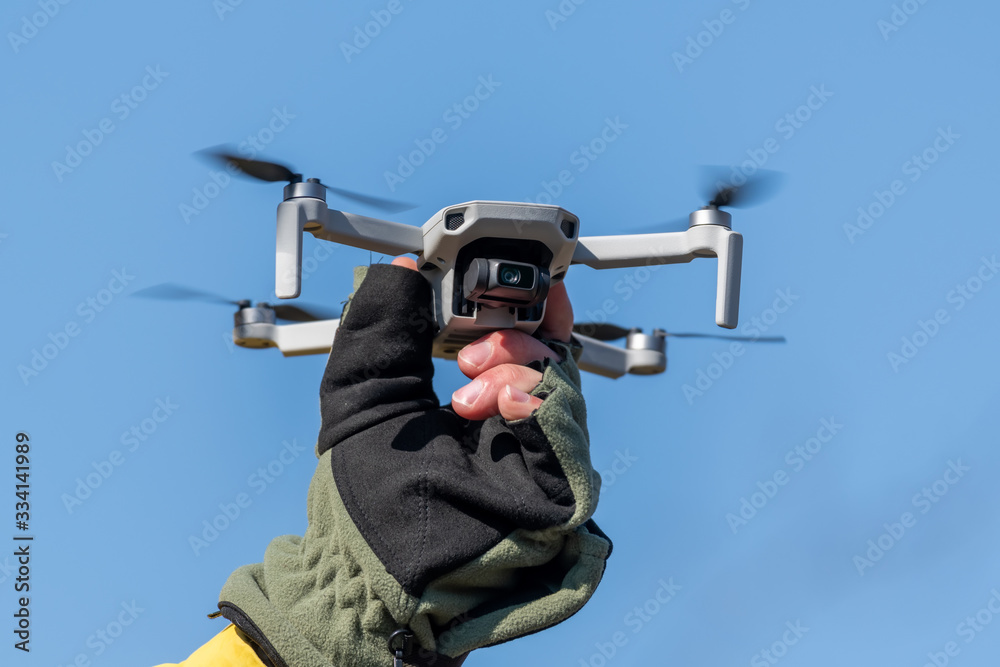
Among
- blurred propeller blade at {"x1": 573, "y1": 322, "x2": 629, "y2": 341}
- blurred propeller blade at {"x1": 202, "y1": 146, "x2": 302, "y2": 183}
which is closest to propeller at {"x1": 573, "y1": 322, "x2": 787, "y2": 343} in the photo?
blurred propeller blade at {"x1": 573, "y1": 322, "x2": 629, "y2": 341}

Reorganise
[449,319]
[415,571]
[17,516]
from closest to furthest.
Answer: [415,571]
[449,319]
[17,516]

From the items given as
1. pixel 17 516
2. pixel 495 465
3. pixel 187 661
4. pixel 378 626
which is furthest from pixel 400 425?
pixel 17 516

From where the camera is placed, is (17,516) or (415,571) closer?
(415,571)

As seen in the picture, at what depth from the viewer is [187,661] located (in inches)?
158

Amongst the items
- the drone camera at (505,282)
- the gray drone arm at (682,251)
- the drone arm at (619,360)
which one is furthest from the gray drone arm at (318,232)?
the drone arm at (619,360)

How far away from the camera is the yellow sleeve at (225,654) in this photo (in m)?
3.93

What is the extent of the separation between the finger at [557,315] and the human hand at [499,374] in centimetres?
16

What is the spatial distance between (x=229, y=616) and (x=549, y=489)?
113 cm

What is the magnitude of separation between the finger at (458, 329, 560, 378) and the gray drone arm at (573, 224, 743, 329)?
35cm

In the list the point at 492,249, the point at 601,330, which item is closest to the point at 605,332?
the point at 601,330

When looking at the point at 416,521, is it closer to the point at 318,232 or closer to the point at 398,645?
the point at 398,645

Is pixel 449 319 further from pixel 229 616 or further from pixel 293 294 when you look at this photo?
pixel 229 616

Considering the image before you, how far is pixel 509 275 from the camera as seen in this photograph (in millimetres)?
3748

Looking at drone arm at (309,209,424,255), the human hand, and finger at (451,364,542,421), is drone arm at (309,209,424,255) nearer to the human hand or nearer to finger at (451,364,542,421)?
the human hand
